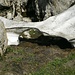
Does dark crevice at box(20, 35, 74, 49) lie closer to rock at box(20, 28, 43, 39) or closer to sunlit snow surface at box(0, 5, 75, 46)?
rock at box(20, 28, 43, 39)

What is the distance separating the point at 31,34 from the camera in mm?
25562

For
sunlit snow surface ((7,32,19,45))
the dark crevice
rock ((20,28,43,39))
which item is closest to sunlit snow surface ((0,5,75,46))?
sunlit snow surface ((7,32,19,45))

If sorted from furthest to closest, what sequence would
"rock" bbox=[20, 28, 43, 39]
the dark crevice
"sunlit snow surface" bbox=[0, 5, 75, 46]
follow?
"rock" bbox=[20, 28, 43, 39], the dark crevice, "sunlit snow surface" bbox=[0, 5, 75, 46]

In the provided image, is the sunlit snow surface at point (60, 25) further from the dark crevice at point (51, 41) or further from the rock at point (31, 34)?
the dark crevice at point (51, 41)

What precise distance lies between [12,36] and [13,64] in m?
5.77

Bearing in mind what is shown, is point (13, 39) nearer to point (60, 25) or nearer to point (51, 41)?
point (51, 41)

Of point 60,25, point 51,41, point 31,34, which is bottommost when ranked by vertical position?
point 51,41

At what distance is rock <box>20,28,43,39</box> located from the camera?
Answer: 25.2 m

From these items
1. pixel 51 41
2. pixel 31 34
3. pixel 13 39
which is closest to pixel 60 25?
pixel 51 41

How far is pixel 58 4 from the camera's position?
2864cm

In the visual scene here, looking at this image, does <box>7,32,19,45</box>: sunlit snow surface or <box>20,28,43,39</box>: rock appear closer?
<box>7,32,19,45</box>: sunlit snow surface

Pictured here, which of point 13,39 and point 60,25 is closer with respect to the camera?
point 60,25

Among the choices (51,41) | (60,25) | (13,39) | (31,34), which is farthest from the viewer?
(31,34)

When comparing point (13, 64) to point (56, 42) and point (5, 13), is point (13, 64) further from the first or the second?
point (5, 13)
